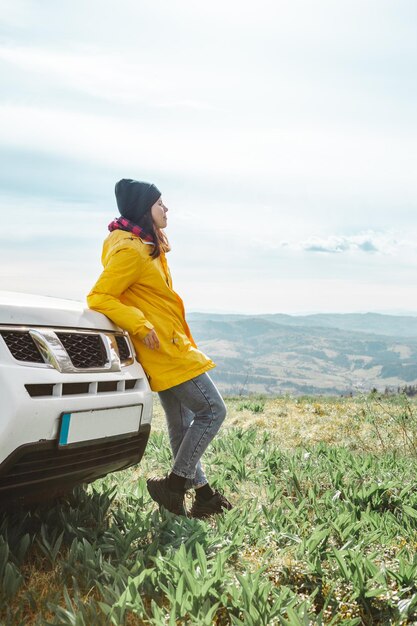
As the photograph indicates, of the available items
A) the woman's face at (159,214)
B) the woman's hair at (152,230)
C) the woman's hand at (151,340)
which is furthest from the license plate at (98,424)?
the woman's face at (159,214)

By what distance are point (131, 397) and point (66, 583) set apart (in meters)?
0.97

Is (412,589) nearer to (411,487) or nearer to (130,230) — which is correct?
(411,487)

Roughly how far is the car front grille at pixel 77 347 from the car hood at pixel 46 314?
48 millimetres

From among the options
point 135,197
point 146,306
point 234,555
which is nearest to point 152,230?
point 135,197

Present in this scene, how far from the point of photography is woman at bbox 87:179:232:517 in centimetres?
358

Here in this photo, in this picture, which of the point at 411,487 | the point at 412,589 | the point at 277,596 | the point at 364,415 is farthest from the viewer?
the point at 364,415

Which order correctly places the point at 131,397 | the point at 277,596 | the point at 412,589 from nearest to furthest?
the point at 277,596
the point at 412,589
the point at 131,397

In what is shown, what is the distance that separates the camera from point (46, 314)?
2.86 m

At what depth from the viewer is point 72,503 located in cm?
376

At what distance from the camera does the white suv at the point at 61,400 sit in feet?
8.33

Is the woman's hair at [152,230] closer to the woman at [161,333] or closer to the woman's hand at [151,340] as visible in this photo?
the woman at [161,333]

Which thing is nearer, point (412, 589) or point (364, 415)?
point (412, 589)

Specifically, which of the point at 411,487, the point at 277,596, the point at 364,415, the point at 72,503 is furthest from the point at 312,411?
the point at 277,596

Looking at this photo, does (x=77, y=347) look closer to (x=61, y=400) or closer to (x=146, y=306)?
(x=61, y=400)
